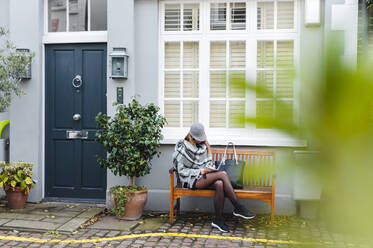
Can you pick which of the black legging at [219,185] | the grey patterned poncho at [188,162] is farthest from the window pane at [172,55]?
the black legging at [219,185]

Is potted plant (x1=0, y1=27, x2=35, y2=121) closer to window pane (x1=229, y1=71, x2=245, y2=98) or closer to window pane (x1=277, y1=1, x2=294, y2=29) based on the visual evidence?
window pane (x1=277, y1=1, x2=294, y2=29)

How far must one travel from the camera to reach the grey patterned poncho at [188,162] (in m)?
6.20

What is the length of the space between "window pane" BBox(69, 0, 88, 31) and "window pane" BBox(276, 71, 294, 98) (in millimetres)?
7054

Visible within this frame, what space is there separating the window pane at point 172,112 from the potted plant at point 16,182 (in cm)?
229

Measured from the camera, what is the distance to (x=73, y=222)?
19.9 ft

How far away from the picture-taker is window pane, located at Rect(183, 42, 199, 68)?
7.05 metres

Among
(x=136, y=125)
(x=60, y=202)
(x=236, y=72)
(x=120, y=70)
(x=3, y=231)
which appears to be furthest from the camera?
(x=60, y=202)

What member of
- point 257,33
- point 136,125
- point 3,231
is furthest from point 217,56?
point 3,231

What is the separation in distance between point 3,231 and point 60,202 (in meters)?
1.53

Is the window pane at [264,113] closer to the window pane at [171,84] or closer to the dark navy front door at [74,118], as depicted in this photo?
the window pane at [171,84]

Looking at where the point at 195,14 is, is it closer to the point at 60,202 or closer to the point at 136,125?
the point at 136,125

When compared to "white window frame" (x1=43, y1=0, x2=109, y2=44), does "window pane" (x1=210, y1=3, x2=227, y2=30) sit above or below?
above

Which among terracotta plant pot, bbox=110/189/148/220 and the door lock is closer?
terracotta plant pot, bbox=110/189/148/220

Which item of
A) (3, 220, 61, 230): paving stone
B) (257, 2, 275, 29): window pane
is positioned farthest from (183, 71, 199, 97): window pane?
(3, 220, 61, 230): paving stone
